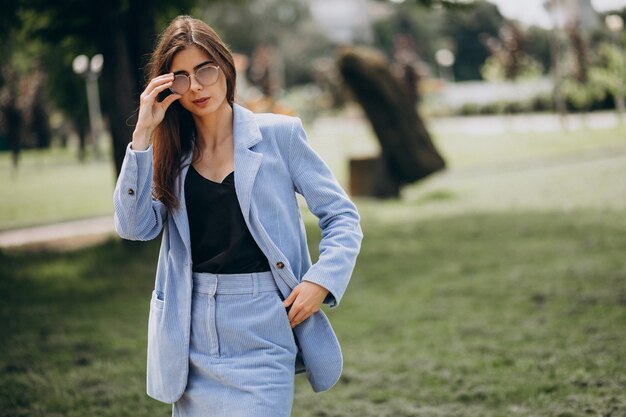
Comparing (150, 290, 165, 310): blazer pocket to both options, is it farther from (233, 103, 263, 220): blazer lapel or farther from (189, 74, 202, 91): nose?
(189, 74, 202, 91): nose

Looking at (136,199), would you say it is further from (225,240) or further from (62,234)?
(62,234)

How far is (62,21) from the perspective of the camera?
11.2 meters

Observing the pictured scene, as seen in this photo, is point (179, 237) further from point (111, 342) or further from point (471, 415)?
point (111, 342)

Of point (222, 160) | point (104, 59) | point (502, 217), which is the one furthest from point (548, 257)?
point (222, 160)

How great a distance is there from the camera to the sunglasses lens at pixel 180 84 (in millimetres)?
2654

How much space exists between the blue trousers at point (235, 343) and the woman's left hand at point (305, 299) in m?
0.04

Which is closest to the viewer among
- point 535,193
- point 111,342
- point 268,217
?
point 268,217

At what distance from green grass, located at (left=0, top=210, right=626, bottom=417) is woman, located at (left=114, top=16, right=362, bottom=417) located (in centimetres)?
227

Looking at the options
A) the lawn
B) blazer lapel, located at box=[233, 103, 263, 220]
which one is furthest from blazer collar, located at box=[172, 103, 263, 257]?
the lawn

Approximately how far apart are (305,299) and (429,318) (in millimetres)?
4576

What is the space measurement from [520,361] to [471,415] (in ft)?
3.63

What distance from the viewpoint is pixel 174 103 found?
281 centimetres

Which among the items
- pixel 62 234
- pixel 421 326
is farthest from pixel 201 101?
pixel 62 234

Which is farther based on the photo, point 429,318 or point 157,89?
point 429,318
